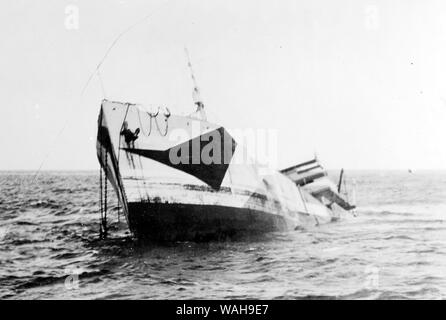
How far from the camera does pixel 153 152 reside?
10.6 meters

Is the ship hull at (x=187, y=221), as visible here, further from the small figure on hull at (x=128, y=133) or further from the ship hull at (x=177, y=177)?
the small figure on hull at (x=128, y=133)

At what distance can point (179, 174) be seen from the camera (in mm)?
10789

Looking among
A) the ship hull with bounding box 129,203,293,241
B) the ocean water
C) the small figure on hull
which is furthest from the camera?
the ship hull with bounding box 129,203,293,241

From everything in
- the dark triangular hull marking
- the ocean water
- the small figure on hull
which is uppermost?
the small figure on hull

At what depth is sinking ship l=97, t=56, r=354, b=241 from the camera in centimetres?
1043

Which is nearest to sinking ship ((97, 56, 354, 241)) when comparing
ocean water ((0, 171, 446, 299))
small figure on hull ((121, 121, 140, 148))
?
small figure on hull ((121, 121, 140, 148))

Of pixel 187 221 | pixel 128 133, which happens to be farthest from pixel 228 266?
pixel 128 133

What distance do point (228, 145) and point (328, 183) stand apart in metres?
7.66

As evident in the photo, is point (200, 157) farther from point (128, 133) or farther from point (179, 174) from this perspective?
point (128, 133)

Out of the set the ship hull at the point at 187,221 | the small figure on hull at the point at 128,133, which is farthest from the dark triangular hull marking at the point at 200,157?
the ship hull at the point at 187,221

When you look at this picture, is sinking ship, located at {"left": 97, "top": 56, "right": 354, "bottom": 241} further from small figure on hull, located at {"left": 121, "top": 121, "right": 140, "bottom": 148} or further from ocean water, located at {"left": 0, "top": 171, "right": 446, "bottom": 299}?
ocean water, located at {"left": 0, "top": 171, "right": 446, "bottom": 299}

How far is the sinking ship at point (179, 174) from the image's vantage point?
10.4m

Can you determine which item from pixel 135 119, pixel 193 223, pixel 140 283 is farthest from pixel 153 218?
pixel 140 283

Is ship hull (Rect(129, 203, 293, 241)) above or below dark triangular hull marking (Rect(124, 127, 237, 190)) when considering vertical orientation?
below
